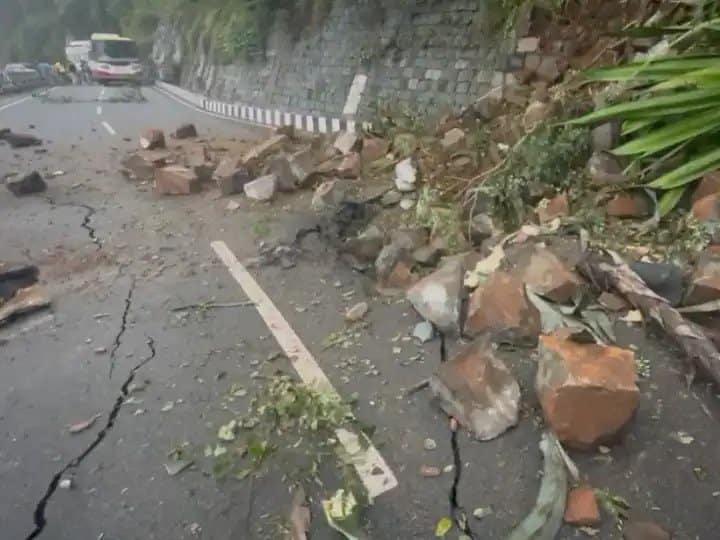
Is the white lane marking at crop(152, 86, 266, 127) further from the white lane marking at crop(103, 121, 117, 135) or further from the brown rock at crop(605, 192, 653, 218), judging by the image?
the brown rock at crop(605, 192, 653, 218)

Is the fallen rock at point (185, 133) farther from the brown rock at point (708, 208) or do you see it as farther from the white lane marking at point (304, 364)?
the brown rock at point (708, 208)

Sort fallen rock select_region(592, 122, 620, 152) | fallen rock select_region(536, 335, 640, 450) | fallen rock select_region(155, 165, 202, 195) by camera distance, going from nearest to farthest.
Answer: fallen rock select_region(536, 335, 640, 450), fallen rock select_region(592, 122, 620, 152), fallen rock select_region(155, 165, 202, 195)

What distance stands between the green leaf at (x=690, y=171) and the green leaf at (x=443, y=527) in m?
2.60

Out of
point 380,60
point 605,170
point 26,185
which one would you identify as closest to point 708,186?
point 605,170

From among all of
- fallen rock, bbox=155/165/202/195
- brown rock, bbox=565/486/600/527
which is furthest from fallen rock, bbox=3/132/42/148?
brown rock, bbox=565/486/600/527

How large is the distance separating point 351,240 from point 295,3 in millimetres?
11923

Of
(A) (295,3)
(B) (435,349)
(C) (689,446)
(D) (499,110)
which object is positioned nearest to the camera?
(C) (689,446)

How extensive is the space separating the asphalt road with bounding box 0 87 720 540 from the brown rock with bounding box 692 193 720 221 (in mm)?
1039

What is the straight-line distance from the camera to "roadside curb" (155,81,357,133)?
11234 millimetres

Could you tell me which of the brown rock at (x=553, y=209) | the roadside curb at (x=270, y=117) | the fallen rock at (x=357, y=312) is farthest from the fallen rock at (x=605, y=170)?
the roadside curb at (x=270, y=117)

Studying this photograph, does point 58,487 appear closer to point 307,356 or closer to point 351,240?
point 307,356

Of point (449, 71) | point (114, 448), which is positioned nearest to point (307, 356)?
point (114, 448)

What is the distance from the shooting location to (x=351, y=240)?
4828 millimetres

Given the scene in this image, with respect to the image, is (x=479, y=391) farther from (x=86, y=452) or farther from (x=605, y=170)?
(x=605, y=170)
